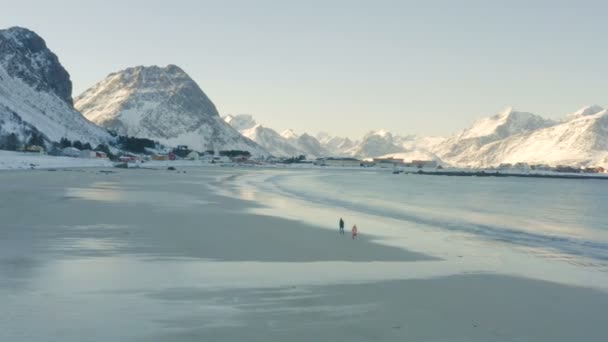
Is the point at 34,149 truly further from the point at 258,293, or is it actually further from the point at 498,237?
the point at 258,293

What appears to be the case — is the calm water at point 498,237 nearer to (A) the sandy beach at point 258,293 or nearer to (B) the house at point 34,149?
(A) the sandy beach at point 258,293

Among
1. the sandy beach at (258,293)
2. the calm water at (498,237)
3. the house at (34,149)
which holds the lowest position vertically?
the calm water at (498,237)

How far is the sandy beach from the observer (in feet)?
39.1

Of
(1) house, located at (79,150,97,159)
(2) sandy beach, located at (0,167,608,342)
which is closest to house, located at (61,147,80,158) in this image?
(1) house, located at (79,150,97,159)

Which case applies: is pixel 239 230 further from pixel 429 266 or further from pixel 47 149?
pixel 47 149

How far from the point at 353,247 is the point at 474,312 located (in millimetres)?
11536

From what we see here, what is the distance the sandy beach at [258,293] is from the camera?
11.9 metres

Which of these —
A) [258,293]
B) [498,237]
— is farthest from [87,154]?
[258,293]

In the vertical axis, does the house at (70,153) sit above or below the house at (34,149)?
below

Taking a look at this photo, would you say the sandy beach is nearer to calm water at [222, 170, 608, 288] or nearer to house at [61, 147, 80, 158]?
calm water at [222, 170, 608, 288]

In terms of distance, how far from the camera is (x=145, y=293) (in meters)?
14.7

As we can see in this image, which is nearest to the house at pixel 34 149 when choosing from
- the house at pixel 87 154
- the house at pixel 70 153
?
the house at pixel 70 153

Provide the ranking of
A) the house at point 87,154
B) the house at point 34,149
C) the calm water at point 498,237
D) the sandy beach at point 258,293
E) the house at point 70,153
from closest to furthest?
the sandy beach at point 258,293, the calm water at point 498,237, the house at point 34,149, the house at point 70,153, the house at point 87,154

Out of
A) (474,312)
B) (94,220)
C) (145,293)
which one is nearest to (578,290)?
(474,312)
